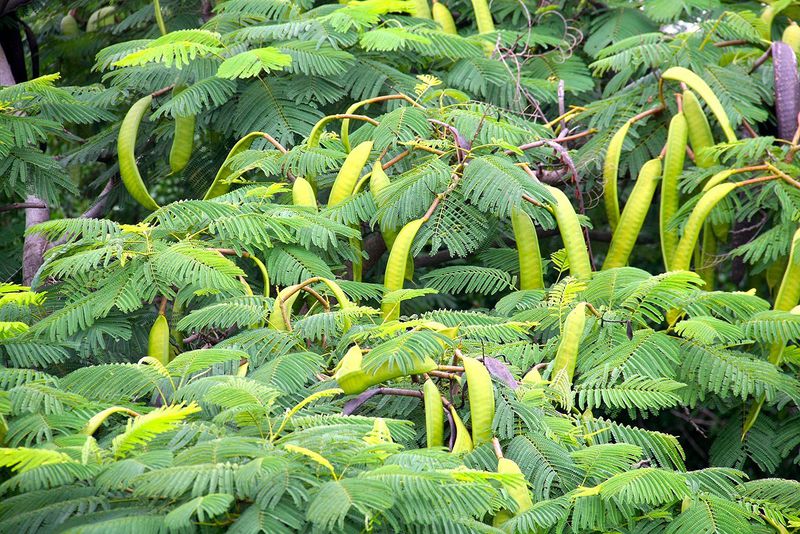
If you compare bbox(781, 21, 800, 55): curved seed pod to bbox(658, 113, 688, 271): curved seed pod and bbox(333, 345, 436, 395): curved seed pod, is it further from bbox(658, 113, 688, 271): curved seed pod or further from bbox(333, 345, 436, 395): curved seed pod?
bbox(333, 345, 436, 395): curved seed pod

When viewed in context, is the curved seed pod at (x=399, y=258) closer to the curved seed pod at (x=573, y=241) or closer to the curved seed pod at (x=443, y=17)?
the curved seed pod at (x=573, y=241)

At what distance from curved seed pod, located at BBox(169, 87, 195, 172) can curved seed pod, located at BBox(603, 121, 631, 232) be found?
156cm

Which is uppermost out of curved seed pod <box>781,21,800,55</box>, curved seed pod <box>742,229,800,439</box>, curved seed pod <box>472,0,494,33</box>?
curved seed pod <box>472,0,494,33</box>

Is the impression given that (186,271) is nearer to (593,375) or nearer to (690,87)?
(593,375)

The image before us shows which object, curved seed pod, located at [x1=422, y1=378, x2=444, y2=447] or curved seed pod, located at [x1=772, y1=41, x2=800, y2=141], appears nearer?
curved seed pod, located at [x1=422, y1=378, x2=444, y2=447]

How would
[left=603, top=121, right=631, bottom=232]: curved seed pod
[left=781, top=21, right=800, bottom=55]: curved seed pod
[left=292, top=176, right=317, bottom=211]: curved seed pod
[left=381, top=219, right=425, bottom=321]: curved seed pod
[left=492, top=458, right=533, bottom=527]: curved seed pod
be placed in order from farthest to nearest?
[left=781, top=21, right=800, bottom=55]: curved seed pod → [left=603, top=121, right=631, bottom=232]: curved seed pod → [left=292, top=176, right=317, bottom=211]: curved seed pod → [left=381, top=219, right=425, bottom=321]: curved seed pod → [left=492, top=458, right=533, bottom=527]: curved seed pod

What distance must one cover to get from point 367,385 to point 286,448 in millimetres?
509

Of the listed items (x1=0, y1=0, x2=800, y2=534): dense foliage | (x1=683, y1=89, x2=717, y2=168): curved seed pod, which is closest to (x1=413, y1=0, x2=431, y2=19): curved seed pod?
(x1=0, y1=0, x2=800, y2=534): dense foliage

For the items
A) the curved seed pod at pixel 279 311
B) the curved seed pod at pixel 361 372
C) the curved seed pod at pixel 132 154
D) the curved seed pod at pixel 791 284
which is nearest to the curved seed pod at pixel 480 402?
the curved seed pod at pixel 361 372

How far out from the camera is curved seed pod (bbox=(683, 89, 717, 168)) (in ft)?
12.0

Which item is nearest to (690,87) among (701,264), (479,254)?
(701,264)

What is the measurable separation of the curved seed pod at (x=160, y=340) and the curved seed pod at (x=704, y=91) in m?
2.08

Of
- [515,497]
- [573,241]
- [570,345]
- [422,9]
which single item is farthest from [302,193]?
[422,9]

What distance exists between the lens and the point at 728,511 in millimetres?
Answer: 2275
